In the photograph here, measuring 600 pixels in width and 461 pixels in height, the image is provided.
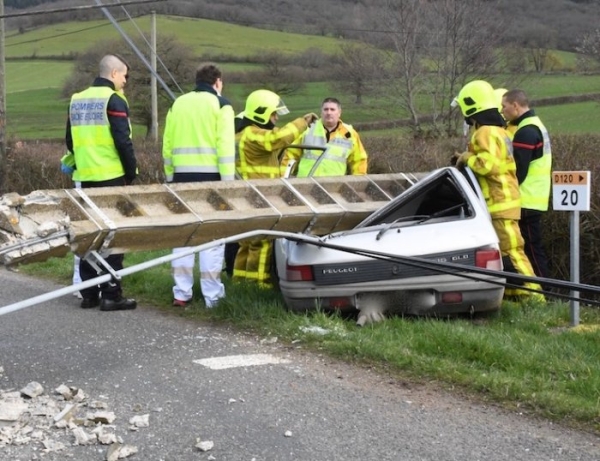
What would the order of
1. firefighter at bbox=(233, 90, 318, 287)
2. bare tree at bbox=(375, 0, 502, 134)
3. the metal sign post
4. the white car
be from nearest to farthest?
the white car, the metal sign post, firefighter at bbox=(233, 90, 318, 287), bare tree at bbox=(375, 0, 502, 134)

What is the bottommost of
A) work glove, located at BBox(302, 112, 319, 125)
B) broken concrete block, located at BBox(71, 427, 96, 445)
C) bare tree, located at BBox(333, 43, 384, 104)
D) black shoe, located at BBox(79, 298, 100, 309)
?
broken concrete block, located at BBox(71, 427, 96, 445)

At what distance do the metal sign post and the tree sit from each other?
30.2 metres

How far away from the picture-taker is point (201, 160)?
7883mm

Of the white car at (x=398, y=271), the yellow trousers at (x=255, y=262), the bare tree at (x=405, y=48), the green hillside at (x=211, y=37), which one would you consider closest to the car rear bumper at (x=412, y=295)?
the white car at (x=398, y=271)

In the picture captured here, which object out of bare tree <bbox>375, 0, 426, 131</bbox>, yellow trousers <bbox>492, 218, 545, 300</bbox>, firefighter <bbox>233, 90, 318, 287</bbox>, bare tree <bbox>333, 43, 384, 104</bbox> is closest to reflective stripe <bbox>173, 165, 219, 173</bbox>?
firefighter <bbox>233, 90, 318, 287</bbox>

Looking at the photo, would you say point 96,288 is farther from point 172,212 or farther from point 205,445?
point 205,445

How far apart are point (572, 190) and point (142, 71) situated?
103 ft

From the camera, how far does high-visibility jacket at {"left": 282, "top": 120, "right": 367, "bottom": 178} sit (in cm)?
891

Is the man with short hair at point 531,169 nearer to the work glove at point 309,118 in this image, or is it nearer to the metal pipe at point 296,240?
the work glove at point 309,118

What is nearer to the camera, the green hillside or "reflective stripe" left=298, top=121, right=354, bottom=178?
"reflective stripe" left=298, top=121, right=354, bottom=178

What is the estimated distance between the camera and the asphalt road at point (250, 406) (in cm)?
452

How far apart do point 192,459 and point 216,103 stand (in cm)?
415

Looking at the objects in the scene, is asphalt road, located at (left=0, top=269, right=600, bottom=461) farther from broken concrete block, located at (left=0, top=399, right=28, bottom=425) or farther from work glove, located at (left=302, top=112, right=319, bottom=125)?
work glove, located at (left=302, top=112, right=319, bottom=125)

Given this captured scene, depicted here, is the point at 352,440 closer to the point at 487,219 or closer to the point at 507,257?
the point at 487,219
